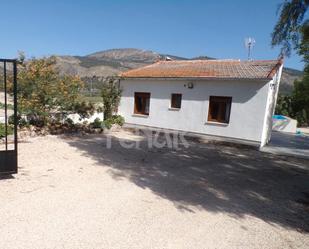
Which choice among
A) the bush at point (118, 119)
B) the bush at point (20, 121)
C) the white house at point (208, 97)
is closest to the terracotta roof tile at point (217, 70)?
the white house at point (208, 97)

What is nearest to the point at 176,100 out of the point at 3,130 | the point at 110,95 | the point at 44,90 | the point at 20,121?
the point at 110,95

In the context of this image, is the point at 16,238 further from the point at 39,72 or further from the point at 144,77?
the point at 144,77

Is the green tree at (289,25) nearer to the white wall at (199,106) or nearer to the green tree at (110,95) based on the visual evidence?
the white wall at (199,106)

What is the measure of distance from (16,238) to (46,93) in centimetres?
941

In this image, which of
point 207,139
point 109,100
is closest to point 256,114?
point 207,139

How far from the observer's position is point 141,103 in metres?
17.1

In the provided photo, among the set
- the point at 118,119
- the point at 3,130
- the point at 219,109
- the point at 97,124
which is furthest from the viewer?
the point at 118,119

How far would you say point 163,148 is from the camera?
12055 millimetres

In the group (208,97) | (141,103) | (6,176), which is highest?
(208,97)

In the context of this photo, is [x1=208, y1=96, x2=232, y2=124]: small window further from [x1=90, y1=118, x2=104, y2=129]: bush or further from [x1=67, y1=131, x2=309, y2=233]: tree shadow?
[x1=90, y1=118, x2=104, y2=129]: bush

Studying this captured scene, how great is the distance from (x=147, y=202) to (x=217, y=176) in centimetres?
327

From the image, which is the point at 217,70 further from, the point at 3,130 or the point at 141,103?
the point at 3,130

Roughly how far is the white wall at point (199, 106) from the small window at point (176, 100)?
256 mm

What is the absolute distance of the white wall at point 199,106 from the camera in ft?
42.3
